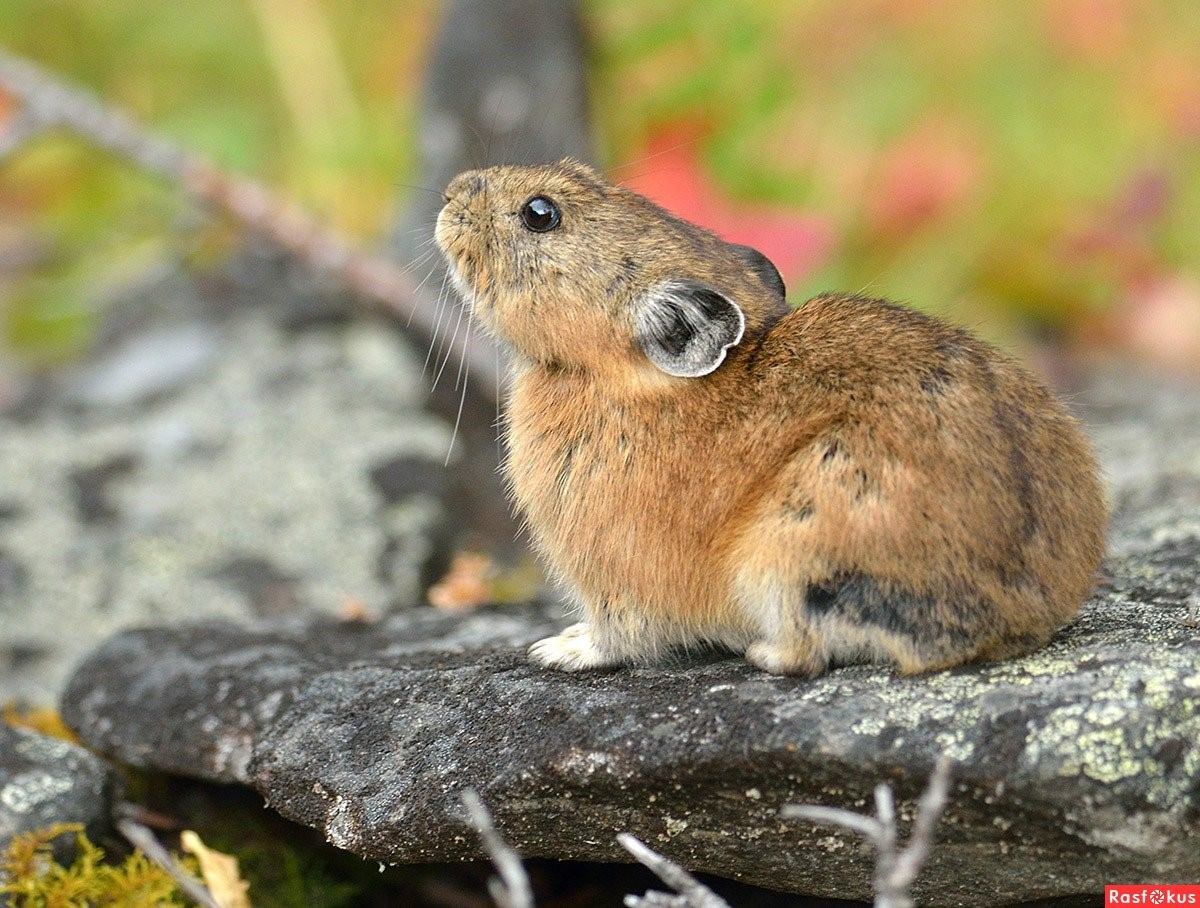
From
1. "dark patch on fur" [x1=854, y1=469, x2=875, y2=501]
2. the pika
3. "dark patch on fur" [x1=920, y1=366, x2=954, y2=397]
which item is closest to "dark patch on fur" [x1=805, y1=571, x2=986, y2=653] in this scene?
the pika

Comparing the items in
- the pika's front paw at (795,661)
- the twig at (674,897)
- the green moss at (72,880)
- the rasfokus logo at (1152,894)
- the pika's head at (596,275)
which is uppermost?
the pika's head at (596,275)

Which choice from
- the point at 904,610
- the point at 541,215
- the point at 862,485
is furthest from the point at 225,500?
the point at 904,610

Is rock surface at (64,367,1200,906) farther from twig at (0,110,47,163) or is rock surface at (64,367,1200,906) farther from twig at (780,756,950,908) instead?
twig at (0,110,47,163)

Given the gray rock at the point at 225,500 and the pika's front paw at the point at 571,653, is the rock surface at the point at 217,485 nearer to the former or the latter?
the gray rock at the point at 225,500

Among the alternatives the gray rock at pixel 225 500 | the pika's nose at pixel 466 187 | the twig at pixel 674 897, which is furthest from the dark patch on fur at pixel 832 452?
the gray rock at pixel 225 500

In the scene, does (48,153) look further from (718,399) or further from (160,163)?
(718,399)

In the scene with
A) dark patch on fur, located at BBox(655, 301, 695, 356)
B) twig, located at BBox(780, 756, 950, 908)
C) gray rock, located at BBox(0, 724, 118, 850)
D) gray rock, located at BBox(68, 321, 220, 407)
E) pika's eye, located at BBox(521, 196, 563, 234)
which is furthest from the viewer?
gray rock, located at BBox(68, 321, 220, 407)

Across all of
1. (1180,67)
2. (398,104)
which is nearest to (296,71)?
(398,104)
